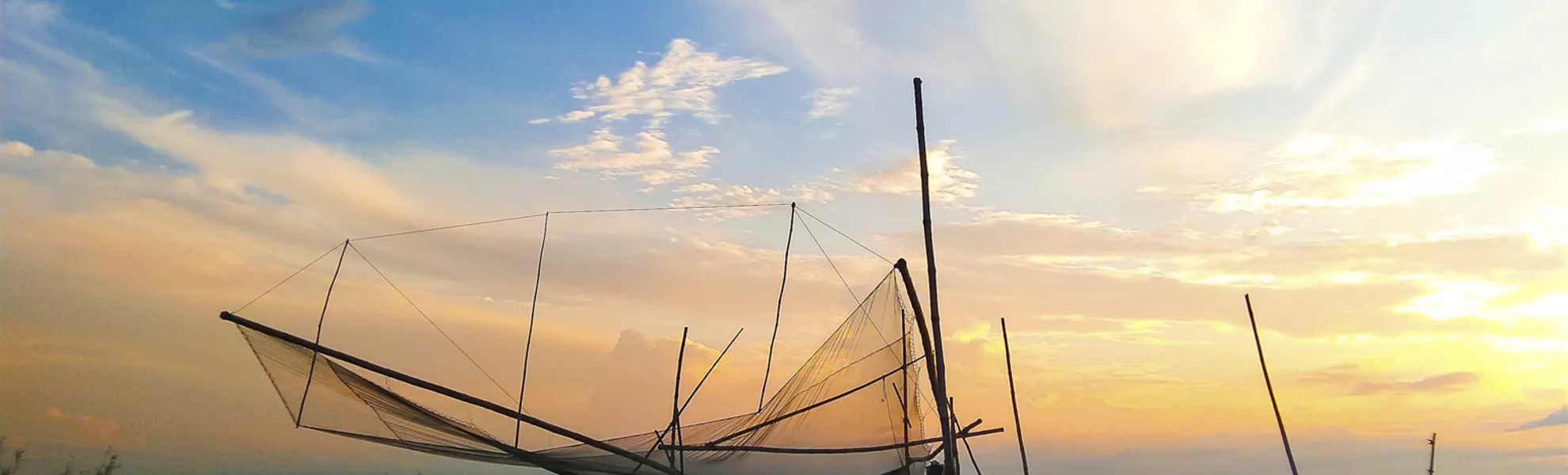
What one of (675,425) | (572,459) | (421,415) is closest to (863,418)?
(675,425)

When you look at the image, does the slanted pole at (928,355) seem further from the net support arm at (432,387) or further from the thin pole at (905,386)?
the net support arm at (432,387)

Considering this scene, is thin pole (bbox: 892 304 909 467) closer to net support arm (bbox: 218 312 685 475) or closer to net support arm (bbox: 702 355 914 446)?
net support arm (bbox: 702 355 914 446)

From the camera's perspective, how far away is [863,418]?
1021cm

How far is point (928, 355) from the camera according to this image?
9758mm

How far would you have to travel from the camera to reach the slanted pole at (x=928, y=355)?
8719 mm

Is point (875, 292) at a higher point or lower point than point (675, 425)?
higher

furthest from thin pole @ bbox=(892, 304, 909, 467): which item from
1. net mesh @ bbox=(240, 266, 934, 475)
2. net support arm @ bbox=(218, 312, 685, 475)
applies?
net support arm @ bbox=(218, 312, 685, 475)

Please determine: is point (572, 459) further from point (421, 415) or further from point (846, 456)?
point (846, 456)

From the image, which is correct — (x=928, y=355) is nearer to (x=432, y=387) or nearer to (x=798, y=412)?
(x=798, y=412)

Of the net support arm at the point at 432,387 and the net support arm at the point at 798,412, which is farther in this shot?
the net support arm at the point at 798,412

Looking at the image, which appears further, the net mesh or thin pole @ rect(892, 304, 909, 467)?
thin pole @ rect(892, 304, 909, 467)

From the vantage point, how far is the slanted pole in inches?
343

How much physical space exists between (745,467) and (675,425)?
1.03m

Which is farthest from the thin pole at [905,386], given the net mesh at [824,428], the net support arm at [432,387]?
the net support arm at [432,387]
